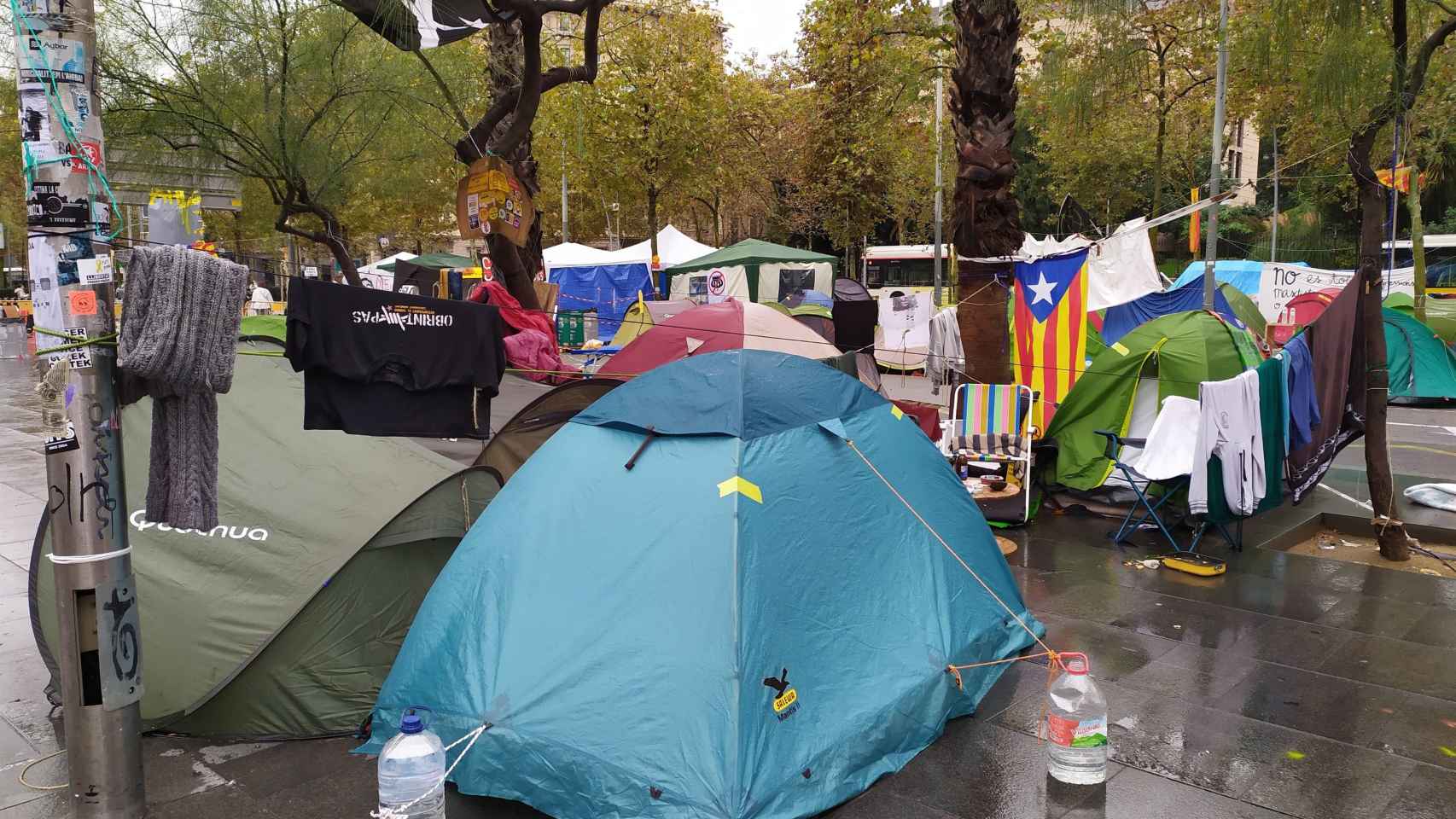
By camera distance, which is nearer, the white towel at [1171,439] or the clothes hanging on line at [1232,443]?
the clothes hanging on line at [1232,443]

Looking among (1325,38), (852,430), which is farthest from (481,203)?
(1325,38)

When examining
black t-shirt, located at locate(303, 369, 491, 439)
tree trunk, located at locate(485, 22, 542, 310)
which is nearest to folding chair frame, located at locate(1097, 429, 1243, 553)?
tree trunk, located at locate(485, 22, 542, 310)

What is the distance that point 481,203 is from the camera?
275 inches

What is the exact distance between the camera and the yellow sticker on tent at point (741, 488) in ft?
14.1

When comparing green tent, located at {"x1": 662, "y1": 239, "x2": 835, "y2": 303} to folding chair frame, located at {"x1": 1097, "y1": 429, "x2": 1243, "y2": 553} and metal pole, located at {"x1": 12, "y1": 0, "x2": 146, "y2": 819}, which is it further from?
metal pole, located at {"x1": 12, "y1": 0, "x2": 146, "y2": 819}

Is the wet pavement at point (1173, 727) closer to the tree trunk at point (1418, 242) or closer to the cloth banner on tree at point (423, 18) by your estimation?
the cloth banner on tree at point (423, 18)

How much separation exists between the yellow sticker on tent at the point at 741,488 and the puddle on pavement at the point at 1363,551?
5414mm

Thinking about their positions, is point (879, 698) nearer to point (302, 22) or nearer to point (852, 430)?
point (852, 430)

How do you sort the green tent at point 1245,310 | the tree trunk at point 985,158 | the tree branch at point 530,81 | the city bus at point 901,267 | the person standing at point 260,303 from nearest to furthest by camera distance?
the tree branch at point 530,81
the tree trunk at point 985,158
the green tent at point 1245,310
the person standing at point 260,303
the city bus at point 901,267

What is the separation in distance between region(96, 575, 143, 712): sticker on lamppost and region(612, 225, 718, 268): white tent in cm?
2129

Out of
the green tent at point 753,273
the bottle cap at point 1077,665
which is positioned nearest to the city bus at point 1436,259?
the green tent at point 753,273

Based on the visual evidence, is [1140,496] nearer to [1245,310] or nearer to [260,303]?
[1245,310]

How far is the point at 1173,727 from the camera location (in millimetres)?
4641

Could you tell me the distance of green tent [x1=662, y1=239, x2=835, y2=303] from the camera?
20.8 metres
